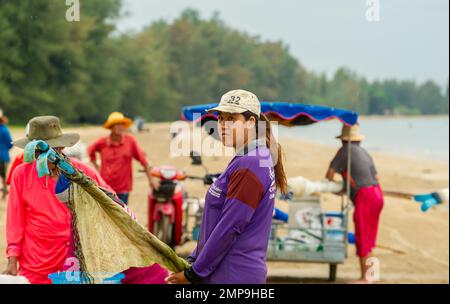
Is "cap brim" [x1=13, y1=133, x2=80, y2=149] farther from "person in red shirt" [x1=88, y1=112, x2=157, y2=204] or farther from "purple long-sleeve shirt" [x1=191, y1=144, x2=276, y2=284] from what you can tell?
"person in red shirt" [x1=88, y1=112, x2=157, y2=204]

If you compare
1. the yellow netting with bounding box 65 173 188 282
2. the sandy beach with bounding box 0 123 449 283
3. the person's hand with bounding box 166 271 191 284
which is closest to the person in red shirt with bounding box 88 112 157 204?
the sandy beach with bounding box 0 123 449 283

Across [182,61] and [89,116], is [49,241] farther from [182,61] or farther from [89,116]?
[182,61]

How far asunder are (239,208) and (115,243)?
2.19 ft

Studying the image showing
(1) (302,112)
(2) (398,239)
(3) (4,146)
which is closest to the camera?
(1) (302,112)

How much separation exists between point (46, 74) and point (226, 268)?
181 feet

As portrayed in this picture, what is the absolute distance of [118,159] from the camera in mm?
9070

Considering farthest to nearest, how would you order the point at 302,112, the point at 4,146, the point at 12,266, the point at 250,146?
the point at 4,146, the point at 302,112, the point at 12,266, the point at 250,146

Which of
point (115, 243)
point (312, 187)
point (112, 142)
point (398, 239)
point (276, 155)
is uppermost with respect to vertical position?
point (276, 155)

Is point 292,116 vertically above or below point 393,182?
above

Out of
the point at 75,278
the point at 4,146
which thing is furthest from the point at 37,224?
the point at 4,146

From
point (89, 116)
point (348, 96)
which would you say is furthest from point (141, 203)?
point (348, 96)

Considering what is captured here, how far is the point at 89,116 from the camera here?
64688 mm

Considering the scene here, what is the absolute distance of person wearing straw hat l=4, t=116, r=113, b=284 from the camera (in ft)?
13.7

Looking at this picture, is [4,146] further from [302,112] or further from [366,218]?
[366,218]
